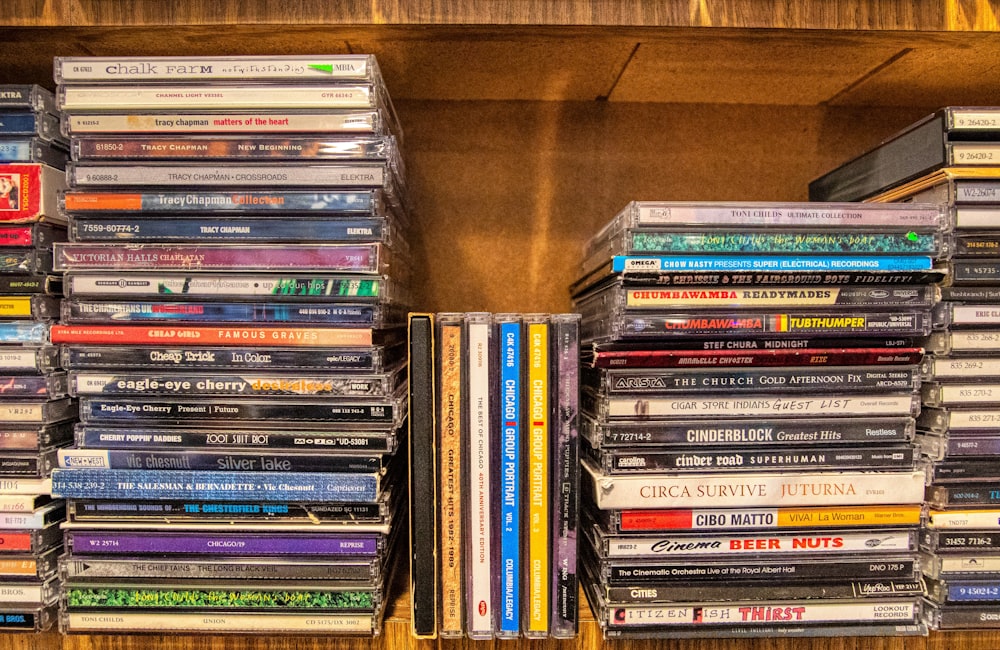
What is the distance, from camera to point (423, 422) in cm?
70

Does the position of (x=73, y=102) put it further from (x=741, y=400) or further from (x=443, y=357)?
(x=741, y=400)

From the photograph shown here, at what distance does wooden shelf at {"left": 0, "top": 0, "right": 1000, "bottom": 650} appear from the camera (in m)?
0.71

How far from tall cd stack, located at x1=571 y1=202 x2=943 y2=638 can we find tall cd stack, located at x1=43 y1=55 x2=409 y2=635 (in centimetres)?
31

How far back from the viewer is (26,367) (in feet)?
2.39

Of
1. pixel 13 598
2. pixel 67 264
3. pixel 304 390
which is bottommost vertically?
pixel 13 598

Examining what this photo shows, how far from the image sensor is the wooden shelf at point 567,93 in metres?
0.71

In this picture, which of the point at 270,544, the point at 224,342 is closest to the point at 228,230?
the point at 224,342

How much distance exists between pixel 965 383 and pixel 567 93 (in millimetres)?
715

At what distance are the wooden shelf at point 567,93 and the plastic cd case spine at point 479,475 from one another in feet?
0.31

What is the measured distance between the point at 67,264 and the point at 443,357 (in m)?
0.48

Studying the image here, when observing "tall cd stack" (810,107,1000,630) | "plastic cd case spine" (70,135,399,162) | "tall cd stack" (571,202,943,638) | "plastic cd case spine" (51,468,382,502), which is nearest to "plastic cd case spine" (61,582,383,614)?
"plastic cd case spine" (51,468,382,502)

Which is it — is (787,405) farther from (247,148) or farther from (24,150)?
(24,150)

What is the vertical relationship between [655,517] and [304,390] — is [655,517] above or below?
below

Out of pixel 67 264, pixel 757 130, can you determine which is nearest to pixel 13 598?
pixel 67 264
